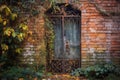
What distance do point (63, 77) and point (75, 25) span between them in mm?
1535

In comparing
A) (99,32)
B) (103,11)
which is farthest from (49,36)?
(103,11)

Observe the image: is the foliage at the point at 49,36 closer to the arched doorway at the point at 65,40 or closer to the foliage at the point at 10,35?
the arched doorway at the point at 65,40

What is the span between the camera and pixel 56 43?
9547 millimetres

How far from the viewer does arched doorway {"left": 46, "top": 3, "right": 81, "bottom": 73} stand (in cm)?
948

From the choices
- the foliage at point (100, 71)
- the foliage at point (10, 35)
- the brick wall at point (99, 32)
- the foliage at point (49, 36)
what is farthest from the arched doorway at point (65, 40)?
the foliage at point (10, 35)

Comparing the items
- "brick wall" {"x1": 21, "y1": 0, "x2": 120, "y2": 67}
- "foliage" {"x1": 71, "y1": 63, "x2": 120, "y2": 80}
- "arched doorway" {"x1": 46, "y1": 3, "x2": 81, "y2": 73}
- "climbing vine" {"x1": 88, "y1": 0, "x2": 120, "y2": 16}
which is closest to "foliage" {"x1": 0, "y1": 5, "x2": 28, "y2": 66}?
"arched doorway" {"x1": 46, "y1": 3, "x2": 81, "y2": 73}

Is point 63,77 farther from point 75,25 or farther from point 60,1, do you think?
point 60,1

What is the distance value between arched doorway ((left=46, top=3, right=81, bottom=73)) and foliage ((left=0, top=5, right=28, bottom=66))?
95 cm

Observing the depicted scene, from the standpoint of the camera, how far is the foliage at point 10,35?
8.73 meters

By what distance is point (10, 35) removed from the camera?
29.2 ft

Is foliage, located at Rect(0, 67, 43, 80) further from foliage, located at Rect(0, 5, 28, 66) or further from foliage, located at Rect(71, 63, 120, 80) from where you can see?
foliage, located at Rect(71, 63, 120, 80)

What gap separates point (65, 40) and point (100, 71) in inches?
56.6

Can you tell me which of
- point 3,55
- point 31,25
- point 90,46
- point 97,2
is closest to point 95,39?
point 90,46

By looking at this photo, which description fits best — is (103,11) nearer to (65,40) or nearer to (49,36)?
(65,40)
